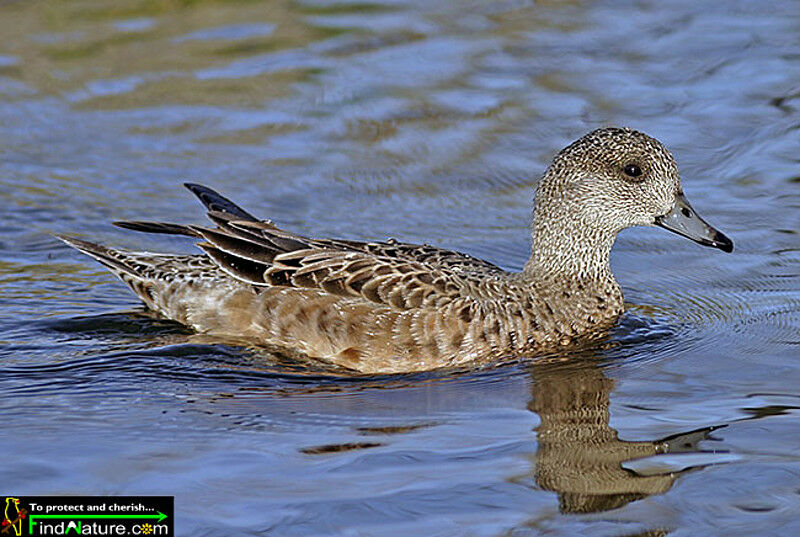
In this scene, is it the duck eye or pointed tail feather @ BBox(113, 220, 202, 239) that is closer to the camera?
the duck eye

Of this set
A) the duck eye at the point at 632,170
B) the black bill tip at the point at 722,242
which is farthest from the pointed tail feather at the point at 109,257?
the black bill tip at the point at 722,242

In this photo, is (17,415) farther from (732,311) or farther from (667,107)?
(667,107)

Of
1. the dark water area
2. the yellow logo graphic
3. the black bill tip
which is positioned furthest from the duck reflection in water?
the yellow logo graphic

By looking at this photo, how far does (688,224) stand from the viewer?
8125 millimetres

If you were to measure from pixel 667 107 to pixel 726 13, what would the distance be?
7.60 feet

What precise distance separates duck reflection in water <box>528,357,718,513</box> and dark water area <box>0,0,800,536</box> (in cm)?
2

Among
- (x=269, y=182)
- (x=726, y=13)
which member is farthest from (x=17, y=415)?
(x=726, y=13)

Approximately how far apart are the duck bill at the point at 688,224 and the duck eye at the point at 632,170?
27cm

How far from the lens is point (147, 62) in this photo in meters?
12.8

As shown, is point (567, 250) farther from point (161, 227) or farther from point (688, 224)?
point (161, 227)

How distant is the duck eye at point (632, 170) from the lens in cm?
814

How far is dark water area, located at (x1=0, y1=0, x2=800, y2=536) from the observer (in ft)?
19.6

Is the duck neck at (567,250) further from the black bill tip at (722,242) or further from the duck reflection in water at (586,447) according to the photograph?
the duck reflection in water at (586,447)

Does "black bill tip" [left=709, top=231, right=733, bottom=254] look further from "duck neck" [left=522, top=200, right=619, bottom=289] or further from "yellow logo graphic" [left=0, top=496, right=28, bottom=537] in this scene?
"yellow logo graphic" [left=0, top=496, right=28, bottom=537]
